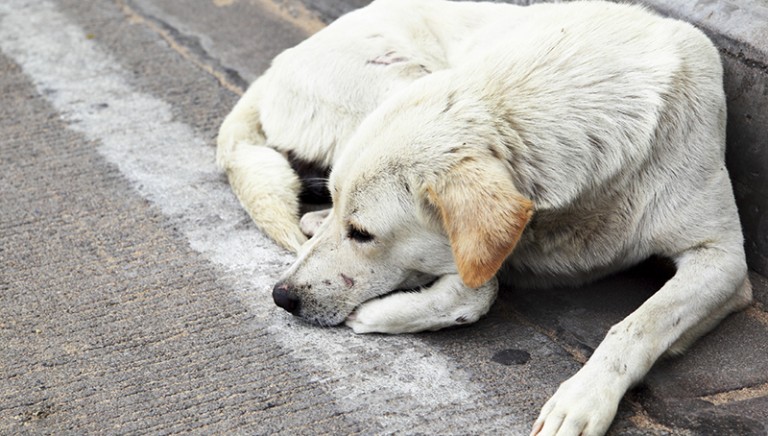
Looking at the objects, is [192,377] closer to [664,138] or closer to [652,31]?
[664,138]

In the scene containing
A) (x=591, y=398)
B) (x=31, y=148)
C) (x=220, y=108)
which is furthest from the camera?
(x=220, y=108)

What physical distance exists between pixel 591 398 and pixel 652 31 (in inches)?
44.2

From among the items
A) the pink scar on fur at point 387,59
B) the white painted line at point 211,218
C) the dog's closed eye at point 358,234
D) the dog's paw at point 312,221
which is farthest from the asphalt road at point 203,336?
the pink scar on fur at point 387,59

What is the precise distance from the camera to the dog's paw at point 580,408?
8.07ft

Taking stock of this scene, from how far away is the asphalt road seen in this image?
258 cm

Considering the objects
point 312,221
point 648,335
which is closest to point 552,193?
point 648,335

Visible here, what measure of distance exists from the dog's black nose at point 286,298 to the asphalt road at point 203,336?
0.07 meters

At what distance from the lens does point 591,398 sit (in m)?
2.52

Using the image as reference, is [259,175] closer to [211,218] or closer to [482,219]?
[211,218]

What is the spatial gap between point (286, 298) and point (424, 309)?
0.39 m

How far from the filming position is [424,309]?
9.48 ft

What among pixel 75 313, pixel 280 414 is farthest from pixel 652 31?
pixel 75 313

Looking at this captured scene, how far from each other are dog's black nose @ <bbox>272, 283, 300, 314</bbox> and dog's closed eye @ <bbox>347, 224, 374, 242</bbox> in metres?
0.23

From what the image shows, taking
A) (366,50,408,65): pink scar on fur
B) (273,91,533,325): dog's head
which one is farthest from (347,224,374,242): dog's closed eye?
(366,50,408,65): pink scar on fur
